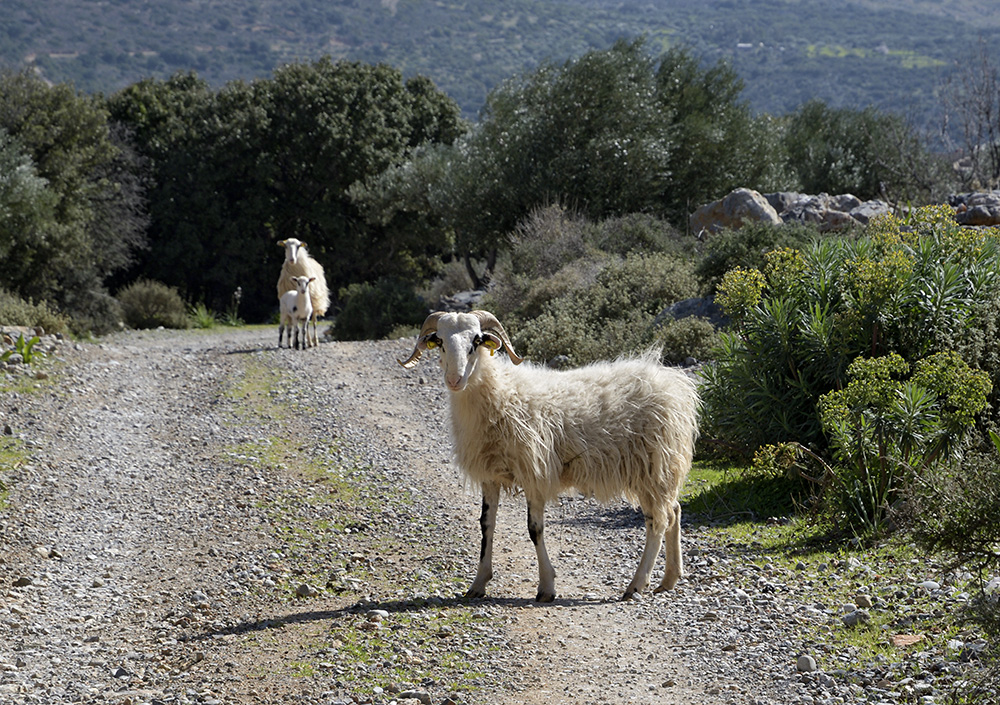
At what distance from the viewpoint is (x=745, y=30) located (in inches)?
5640

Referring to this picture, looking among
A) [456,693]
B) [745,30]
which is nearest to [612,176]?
[456,693]

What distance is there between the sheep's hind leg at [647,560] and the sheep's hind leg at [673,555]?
14 centimetres

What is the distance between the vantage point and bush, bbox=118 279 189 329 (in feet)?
106

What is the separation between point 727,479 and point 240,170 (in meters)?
33.9

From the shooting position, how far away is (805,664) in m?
5.24

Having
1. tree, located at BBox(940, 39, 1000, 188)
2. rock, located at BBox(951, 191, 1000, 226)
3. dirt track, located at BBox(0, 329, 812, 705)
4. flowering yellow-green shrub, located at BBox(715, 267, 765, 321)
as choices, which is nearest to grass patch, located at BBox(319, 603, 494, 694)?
dirt track, located at BBox(0, 329, 812, 705)

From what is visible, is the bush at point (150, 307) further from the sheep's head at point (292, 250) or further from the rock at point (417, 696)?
the rock at point (417, 696)

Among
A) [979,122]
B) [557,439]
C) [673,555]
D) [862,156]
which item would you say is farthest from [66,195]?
[979,122]

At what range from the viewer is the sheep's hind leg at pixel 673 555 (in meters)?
6.86

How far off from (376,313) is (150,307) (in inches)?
392

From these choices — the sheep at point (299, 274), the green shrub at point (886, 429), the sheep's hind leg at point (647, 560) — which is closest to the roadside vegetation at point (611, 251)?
the green shrub at point (886, 429)

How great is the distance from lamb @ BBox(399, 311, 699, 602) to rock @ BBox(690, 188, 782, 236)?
47.1 ft

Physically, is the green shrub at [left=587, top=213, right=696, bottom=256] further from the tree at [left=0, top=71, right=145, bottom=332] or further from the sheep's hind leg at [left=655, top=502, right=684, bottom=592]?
the tree at [left=0, top=71, right=145, bottom=332]

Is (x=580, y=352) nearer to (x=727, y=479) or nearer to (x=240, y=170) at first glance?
(x=727, y=479)
